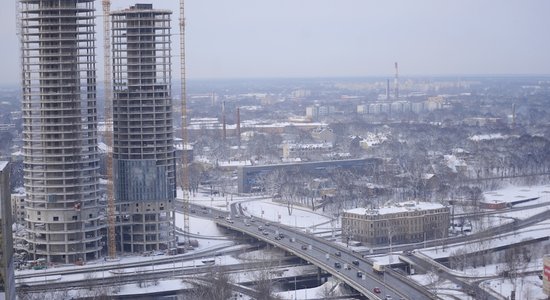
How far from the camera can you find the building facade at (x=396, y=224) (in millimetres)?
31312

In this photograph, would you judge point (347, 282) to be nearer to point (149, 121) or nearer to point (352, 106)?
point (149, 121)

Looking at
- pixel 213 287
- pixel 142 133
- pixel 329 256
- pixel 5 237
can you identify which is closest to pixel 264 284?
pixel 213 287

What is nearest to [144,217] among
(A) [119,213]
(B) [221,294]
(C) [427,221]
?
(A) [119,213]

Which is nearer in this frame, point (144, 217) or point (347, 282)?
point (347, 282)

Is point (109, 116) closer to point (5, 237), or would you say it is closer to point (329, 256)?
point (329, 256)

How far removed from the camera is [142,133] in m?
29.8

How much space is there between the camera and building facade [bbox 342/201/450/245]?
103 feet

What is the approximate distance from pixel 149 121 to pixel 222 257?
4.62 m

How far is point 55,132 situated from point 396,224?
1096 centimetres

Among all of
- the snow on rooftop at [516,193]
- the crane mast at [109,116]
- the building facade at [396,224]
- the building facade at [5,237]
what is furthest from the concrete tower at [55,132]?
the snow on rooftop at [516,193]

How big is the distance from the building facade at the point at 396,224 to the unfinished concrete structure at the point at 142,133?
5.80m

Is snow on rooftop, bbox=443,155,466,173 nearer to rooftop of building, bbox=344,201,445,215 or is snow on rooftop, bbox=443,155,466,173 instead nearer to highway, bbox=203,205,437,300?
rooftop of building, bbox=344,201,445,215

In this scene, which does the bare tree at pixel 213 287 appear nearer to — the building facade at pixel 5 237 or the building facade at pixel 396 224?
the building facade at pixel 396 224

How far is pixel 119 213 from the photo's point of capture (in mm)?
29734
